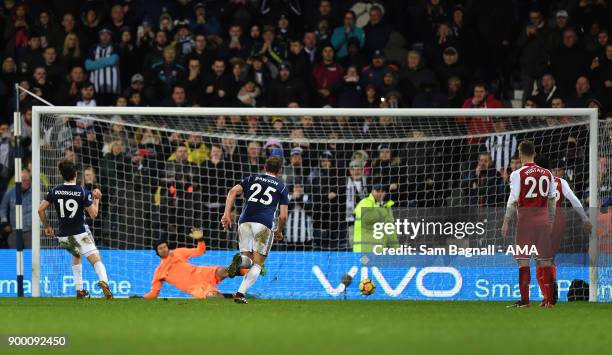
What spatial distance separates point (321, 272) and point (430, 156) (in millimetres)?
2549

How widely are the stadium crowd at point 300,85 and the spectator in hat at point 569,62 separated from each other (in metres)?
0.03

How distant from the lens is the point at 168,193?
61.3ft

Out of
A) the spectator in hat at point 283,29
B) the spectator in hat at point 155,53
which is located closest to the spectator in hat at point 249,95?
the spectator in hat at point 283,29

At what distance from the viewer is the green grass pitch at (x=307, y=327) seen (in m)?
8.43

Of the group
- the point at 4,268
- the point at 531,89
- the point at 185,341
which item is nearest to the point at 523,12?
the point at 531,89

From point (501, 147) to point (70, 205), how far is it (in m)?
6.32

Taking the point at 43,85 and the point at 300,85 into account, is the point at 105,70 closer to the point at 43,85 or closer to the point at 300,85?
the point at 43,85

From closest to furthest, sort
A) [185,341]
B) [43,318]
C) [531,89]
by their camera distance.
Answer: [185,341] < [43,318] < [531,89]

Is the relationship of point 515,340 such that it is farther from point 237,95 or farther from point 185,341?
point 237,95

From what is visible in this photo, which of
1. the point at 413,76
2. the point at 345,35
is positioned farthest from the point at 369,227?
the point at 345,35

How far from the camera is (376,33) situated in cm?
2167

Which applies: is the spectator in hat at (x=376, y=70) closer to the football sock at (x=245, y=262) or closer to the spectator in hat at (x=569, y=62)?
the spectator in hat at (x=569, y=62)

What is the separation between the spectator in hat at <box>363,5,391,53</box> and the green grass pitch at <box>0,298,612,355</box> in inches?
301

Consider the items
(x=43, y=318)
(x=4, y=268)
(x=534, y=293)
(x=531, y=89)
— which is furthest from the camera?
(x=531, y=89)
